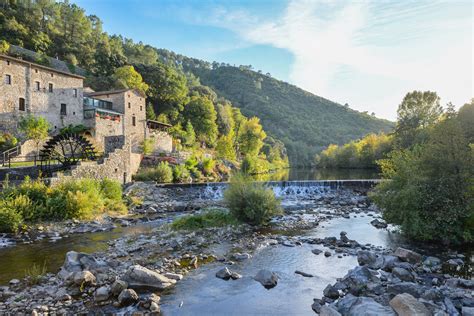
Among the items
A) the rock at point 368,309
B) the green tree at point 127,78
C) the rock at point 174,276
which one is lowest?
the rock at point 174,276

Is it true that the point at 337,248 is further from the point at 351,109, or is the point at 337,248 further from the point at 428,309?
the point at 351,109

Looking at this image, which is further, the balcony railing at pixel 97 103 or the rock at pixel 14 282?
the balcony railing at pixel 97 103

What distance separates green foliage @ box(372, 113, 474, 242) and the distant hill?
7339 cm

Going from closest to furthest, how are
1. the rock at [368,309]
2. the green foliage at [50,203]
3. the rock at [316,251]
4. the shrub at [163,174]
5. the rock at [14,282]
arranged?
the rock at [368,309], the rock at [14,282], the rock at [316,251], the green foliage at [50,203], the shrub at [163,174]

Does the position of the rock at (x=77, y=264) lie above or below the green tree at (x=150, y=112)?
below

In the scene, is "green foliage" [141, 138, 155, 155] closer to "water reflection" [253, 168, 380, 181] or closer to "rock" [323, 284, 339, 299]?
"water reflection" [253, 168, 380, 181]

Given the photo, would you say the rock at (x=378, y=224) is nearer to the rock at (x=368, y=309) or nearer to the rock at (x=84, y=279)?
the rock at (x=368, y=309)

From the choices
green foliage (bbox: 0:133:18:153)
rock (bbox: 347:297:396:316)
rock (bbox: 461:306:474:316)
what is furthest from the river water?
green foliage (bbox: 0:133:18:153)

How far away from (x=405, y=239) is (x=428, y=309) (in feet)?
23.3


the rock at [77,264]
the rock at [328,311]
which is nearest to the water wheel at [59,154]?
the rock at [77,264]

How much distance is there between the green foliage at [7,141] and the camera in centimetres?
2624

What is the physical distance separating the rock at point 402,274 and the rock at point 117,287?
7421 mm

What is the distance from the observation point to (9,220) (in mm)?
13461

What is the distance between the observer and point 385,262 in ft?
31.0
